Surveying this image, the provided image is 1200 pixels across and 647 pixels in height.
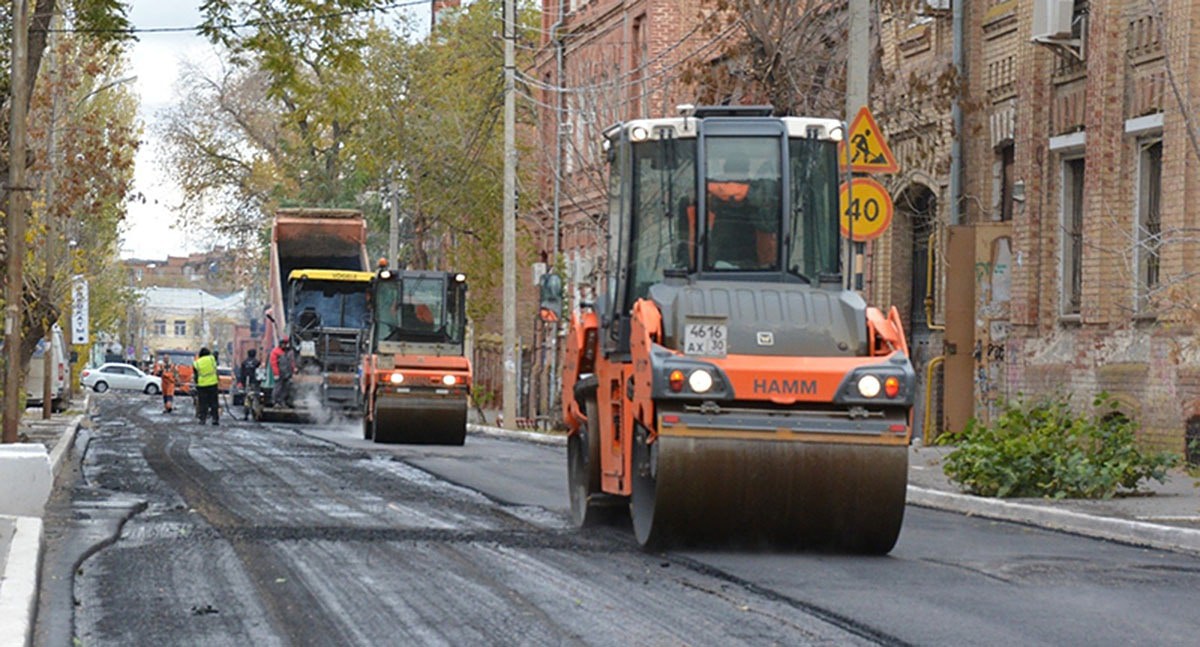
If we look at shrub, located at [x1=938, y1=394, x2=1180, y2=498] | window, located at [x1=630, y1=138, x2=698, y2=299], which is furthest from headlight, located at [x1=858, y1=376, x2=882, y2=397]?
shrub, located at [x1=938, y1=394, x2=1180, y2=498]

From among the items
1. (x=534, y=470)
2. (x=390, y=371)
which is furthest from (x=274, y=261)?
(x=534, y=470)

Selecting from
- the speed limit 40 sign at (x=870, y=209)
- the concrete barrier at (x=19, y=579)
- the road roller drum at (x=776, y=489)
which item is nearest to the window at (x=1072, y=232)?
the speed limit 40 sign at (x=870, y=209)

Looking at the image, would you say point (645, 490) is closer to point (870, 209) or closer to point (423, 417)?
point (870, 209)

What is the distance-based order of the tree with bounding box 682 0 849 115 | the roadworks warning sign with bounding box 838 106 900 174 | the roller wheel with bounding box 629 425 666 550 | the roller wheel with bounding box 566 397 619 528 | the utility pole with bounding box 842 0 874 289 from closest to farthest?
the roller wheel with bounding box 629 425 666 550, the roller wheel with bounding box 566 397 619 528, the roadworks warning sign with bounding box 838 106 900 174, the utility pole with bounding box 842 0 874 289, the tree with bounding box 682 0 849 115

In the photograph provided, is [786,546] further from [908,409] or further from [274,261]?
[274,261]

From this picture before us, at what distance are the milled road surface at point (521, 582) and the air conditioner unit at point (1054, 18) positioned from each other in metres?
9.42

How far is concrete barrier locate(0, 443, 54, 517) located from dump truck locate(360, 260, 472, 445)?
54.1 ft

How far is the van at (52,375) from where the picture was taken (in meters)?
46.1

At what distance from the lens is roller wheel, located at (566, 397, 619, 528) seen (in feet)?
48.7

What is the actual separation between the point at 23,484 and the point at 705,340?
5432 millimetres

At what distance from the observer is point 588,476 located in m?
15.0

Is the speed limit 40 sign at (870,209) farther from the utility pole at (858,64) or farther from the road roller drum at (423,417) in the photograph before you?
the road roller drum at (423,417)

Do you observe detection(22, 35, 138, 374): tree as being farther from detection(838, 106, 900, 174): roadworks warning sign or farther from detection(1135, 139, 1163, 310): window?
detection(1135, 139, 1163, 310): window

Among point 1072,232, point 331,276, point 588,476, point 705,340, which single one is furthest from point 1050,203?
point 331,276
